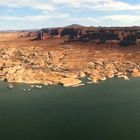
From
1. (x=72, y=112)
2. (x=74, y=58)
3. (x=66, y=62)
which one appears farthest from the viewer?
(x=74, y=58)

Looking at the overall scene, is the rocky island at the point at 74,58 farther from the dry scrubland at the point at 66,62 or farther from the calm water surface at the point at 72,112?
the calm water surface at the point at 72,112

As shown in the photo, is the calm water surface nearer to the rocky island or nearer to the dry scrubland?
the dry scrubland

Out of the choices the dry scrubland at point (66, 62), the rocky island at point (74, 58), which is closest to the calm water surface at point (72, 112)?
the dry scrubland at point (66, 62)

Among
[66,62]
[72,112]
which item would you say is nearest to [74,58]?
[66,62]

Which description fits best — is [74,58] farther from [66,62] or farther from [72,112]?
[72,112]

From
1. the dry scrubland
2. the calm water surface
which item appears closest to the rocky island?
the dry scrubland

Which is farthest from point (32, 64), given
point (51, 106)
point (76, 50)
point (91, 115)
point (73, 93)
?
point (91, 115)
